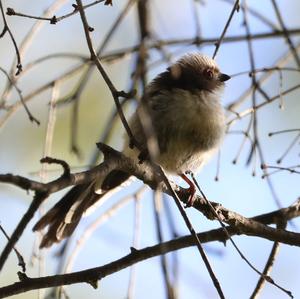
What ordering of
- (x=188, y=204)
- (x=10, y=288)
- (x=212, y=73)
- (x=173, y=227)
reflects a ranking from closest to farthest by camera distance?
(x=173, y=227)
(x=10, y=288)
(x=188, y=204)
(x=212, y=73)

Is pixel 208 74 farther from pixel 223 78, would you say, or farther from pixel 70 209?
pixel 70 209

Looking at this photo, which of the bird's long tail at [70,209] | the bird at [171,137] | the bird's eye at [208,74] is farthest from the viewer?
the bird's eye at [208,74]

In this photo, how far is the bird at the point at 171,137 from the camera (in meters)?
4.80

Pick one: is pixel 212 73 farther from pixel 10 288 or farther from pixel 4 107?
pixel 10 288

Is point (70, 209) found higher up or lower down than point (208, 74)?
lower down

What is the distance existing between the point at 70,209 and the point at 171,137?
2.98ft

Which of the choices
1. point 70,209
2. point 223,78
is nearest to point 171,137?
point 70,209

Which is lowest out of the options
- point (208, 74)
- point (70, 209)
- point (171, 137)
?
point (70, 209)

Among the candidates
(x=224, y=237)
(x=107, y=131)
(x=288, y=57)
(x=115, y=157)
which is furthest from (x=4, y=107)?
(x=288, y=57)

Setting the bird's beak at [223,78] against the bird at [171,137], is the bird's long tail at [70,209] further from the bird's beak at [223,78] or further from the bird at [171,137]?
the bird's beak at [223,78]

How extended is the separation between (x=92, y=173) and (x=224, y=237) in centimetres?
124

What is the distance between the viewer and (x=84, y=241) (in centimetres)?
432

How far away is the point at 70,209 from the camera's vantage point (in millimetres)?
4934

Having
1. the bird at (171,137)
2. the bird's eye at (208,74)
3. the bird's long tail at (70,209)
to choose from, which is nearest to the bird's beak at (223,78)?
the bird's eye at (208,74)
